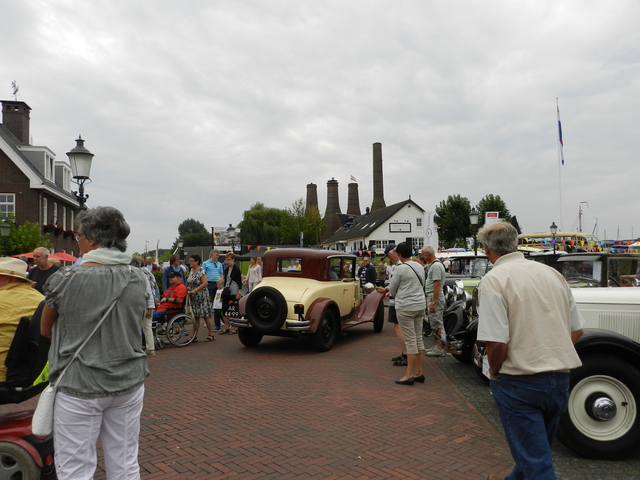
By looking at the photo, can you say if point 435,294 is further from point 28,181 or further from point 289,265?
point 28,181

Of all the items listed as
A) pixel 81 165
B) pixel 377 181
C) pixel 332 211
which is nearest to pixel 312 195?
pixel 332 211

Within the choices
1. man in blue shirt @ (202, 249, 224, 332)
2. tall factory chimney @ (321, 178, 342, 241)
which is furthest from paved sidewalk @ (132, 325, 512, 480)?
tall factory chimney @ (321, 178, 342, 241)

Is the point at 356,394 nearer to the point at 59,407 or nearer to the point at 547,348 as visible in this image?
the point at 547,348

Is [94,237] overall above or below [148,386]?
above

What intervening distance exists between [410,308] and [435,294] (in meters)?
1.70

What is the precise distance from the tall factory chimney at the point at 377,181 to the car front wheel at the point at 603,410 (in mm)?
72391

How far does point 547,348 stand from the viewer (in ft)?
8.91

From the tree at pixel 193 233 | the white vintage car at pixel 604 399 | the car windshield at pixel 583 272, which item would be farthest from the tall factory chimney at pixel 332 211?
the white vintage car at pixel 604 399

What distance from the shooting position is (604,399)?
12.9 feet

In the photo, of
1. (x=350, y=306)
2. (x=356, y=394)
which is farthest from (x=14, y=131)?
(x=356, y=394)

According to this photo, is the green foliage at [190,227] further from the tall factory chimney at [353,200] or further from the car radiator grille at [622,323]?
the car radiator grille at [622,323]

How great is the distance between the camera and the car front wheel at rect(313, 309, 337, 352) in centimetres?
866

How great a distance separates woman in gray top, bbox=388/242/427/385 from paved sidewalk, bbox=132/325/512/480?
0.85ft

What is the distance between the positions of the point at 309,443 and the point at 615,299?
3.04m
